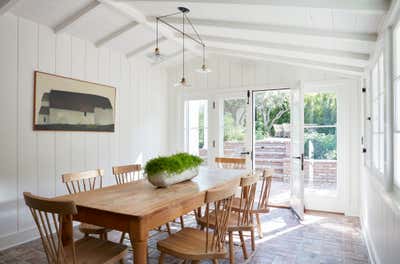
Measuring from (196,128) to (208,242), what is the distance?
342 centimetres

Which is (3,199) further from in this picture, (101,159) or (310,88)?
(310,88)

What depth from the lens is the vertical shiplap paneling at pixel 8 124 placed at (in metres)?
2.81

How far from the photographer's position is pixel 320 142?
4.24 metres

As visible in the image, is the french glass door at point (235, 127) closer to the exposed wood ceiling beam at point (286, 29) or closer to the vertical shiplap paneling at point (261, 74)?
the vertical shiplap paneling at point (261, 74)

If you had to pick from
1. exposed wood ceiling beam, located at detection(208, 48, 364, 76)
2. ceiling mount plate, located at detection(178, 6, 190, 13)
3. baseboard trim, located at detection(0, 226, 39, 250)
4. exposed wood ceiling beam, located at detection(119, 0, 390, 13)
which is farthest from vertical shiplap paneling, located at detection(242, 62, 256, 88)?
baseboard trim, located at detection(0, 226, 39, 250)

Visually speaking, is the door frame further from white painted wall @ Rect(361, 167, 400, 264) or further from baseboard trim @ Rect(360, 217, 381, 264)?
white painted wall @ Rect(361, 167, 400, 264)

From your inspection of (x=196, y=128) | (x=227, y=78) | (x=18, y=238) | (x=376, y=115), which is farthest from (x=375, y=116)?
(x=18, y=238)

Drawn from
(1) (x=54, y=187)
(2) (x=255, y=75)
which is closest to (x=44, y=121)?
(1) (x=54, y=187)

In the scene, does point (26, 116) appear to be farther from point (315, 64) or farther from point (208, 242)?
point (315, 64)

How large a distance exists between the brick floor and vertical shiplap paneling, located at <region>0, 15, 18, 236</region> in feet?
1.33

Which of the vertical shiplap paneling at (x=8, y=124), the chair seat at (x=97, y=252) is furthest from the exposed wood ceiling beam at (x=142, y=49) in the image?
the chair seat at (x=97, y=252)

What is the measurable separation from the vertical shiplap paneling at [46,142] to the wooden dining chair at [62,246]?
5.07ft

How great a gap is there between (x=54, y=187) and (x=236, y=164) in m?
2.47

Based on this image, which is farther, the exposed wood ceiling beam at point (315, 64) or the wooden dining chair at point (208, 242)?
the exposed wood ceiling beam at point (315, 64)
